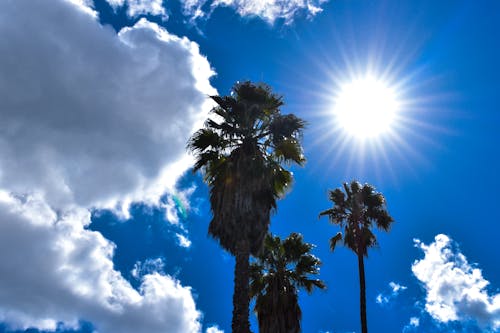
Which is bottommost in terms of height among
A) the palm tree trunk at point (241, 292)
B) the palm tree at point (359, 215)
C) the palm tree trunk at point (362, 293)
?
the palm tree trunk at point (241, 292)

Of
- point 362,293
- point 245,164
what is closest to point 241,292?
point 245,164

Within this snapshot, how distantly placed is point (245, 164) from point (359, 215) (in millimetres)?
11110

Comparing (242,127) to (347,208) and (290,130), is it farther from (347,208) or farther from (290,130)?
(347,208)

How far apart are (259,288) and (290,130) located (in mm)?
11984

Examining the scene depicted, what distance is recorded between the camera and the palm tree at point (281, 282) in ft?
77.6

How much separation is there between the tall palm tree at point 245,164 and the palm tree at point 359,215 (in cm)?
837

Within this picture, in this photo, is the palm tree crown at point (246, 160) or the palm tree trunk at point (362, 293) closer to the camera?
the palm tree crown at point (246, 160)

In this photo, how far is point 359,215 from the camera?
81.7 feet

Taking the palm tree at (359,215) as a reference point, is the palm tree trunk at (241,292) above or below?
below

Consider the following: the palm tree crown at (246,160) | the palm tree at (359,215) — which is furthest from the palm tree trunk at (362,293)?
the palm tree crown at (246,160)

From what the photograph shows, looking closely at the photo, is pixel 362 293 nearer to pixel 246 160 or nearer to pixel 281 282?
pixel 281 282

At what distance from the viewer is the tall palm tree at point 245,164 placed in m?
15.4

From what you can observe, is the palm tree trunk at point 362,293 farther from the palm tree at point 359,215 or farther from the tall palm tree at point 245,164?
the tall palm tree at point 245,164

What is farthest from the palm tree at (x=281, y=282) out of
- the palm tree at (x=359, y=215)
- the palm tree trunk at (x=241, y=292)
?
the palm tree trunk at (x=241, y=292)
